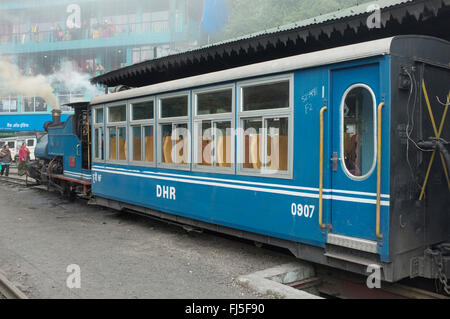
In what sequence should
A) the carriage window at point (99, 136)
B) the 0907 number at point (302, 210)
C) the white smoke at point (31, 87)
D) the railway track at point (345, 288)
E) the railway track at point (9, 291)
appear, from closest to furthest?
the railway track at point (9, 291), the railway track at point (345, 288), the 0907 number at point (302, 210), the carriage window at point (99, 136), the white smoke at point (31, 87)

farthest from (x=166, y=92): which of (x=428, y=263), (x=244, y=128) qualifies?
(x=428, y=263)

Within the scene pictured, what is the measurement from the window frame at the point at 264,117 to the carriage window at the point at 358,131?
74cm

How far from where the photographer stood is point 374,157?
15.2 ft

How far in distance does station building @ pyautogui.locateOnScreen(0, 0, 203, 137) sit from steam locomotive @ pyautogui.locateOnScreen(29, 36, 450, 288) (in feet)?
106

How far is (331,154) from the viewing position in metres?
5.01

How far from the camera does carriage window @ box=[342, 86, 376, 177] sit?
473cm

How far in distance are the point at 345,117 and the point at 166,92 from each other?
3.55 m

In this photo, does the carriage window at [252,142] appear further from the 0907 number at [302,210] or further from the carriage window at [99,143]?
the carriage window at [99,143]

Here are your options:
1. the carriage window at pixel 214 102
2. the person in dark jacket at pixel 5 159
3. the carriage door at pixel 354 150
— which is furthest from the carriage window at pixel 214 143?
the person in dark jacket at pixel 5 159

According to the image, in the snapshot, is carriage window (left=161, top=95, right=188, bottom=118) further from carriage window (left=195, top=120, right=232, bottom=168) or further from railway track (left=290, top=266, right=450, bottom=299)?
railway track (left=290, top=266, right=450, bottom=299)

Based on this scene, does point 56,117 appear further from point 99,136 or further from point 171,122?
point 171,122

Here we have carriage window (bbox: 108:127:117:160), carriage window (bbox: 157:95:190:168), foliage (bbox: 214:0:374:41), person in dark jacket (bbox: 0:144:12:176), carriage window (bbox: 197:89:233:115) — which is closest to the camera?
carriage window (bbox: 197:89:233:115)

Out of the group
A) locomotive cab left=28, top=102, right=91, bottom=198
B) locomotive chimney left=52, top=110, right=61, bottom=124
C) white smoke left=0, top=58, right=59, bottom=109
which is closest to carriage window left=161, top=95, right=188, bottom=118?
locomotive cab left=28, top=102, right=91, bottom=198

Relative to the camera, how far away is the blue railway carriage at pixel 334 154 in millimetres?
4539
